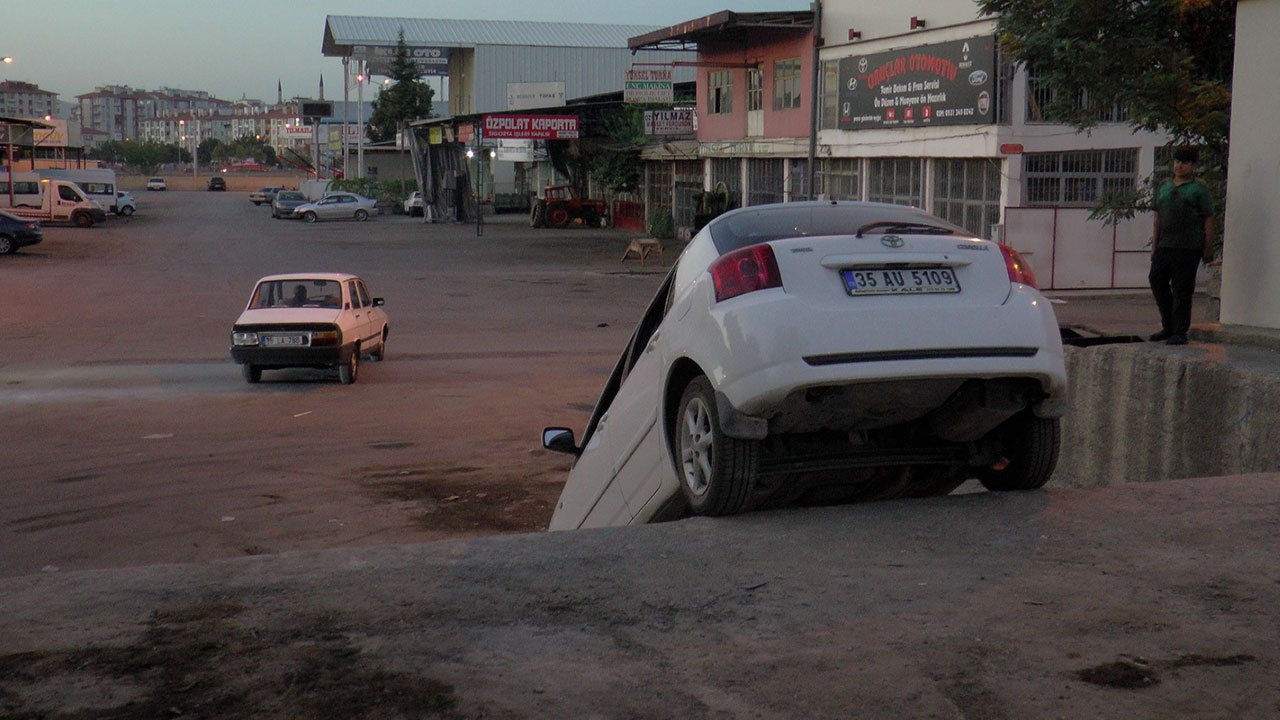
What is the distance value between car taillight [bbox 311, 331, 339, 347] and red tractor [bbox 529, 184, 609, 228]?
39883mm

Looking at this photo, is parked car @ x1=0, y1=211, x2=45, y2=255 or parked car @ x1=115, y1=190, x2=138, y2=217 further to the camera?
parked car @ x1=115, y1=190, x2=138, y2=217

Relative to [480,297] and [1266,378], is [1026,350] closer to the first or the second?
[1266,378]

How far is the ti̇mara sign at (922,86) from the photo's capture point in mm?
26075

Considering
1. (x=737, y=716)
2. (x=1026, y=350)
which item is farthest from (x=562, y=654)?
(x=1026, y=350)

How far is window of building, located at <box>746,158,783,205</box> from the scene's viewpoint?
38094mm

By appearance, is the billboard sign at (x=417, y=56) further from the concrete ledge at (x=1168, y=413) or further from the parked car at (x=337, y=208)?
the concrete ledge at (x=1168, y=413)

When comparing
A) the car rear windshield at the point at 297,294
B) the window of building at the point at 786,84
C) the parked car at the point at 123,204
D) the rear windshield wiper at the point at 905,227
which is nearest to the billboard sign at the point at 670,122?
the window of building at the point at 786,84

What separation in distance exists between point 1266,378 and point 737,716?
5.04 metres

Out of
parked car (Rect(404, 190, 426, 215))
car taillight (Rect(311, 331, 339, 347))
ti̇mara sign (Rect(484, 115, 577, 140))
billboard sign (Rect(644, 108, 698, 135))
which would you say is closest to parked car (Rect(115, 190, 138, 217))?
parked car (Rect(404, 190, 426, 215))

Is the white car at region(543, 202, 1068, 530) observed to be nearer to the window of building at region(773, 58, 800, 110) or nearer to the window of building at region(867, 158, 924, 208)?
the window of building at region(867, 158, 924, 208)

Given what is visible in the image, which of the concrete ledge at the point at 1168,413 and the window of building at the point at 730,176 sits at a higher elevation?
the window of building at the point at 730,176

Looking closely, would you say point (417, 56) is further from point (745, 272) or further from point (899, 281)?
point (899, 281)

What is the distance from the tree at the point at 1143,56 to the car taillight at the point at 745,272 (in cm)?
972

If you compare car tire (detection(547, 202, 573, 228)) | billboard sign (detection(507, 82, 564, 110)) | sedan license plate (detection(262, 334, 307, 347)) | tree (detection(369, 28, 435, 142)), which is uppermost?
tree (detection(369, 28, 435, 142))
